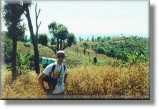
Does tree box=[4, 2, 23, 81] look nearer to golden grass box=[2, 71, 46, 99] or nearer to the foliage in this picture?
golden grass box=[2, 71, 46, 99]

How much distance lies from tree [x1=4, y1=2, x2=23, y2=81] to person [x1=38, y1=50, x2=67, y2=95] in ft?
0.41

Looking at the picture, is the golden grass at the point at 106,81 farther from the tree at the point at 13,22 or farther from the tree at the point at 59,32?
the tree at the point at 13,22

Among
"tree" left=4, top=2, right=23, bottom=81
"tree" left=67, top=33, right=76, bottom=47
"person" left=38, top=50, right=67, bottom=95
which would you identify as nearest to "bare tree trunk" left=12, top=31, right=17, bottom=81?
"tree" left=4, top=2, right=23, bottom=81

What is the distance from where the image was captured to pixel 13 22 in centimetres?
189

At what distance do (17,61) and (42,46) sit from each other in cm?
12

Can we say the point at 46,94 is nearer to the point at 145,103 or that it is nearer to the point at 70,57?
the point at 70,57

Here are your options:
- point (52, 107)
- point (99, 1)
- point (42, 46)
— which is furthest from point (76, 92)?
point (99, 1)

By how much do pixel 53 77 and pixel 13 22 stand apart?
0.92ft

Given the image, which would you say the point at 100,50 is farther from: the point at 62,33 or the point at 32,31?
the point at 32,31

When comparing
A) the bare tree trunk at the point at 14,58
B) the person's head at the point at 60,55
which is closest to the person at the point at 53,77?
the person's head at the point at 60,55

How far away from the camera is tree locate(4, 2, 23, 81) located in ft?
6.18

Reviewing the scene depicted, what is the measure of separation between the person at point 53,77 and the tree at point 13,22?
12 centimetres

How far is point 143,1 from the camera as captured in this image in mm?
1866

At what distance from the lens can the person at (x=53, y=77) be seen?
1.89m
